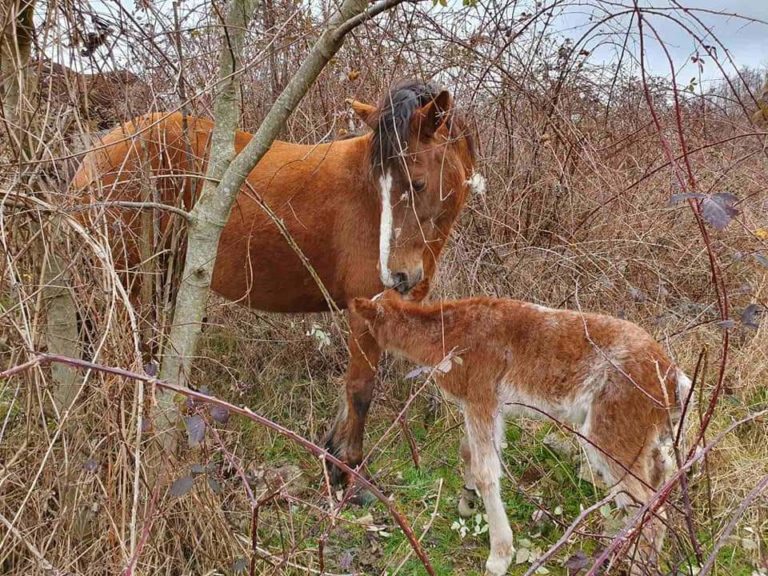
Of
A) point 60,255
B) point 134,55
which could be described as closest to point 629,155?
point 134,55

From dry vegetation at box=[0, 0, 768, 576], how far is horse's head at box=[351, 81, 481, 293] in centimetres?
66

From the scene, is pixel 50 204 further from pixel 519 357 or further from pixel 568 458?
pixel 568 458

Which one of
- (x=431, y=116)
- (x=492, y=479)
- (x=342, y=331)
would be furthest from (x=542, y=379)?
(x=342, y=331)

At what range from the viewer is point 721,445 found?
3.70 metres

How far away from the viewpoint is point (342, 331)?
491cm

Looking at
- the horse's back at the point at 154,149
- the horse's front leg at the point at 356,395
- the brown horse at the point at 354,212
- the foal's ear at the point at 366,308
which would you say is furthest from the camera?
the horse's front leg at the point at 356,395

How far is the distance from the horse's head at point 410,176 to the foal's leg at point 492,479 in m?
0.93

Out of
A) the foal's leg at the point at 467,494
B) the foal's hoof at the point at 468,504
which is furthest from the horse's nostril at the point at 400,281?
the foal's hoof at the point at 468,504

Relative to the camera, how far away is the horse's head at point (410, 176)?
139 inches

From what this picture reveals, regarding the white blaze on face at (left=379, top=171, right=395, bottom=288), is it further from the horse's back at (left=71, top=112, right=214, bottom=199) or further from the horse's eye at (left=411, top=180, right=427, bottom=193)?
the horse's back at (left=71, top=112, right=214, bottom=199)

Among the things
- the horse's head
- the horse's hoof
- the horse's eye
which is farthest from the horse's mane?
the horse's hoof

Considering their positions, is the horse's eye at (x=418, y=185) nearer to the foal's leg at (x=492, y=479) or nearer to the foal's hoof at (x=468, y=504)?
the foal's leg at (x=492, y=479)

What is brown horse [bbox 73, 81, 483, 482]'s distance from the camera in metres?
3.56

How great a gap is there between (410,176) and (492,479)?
170 centimetres
